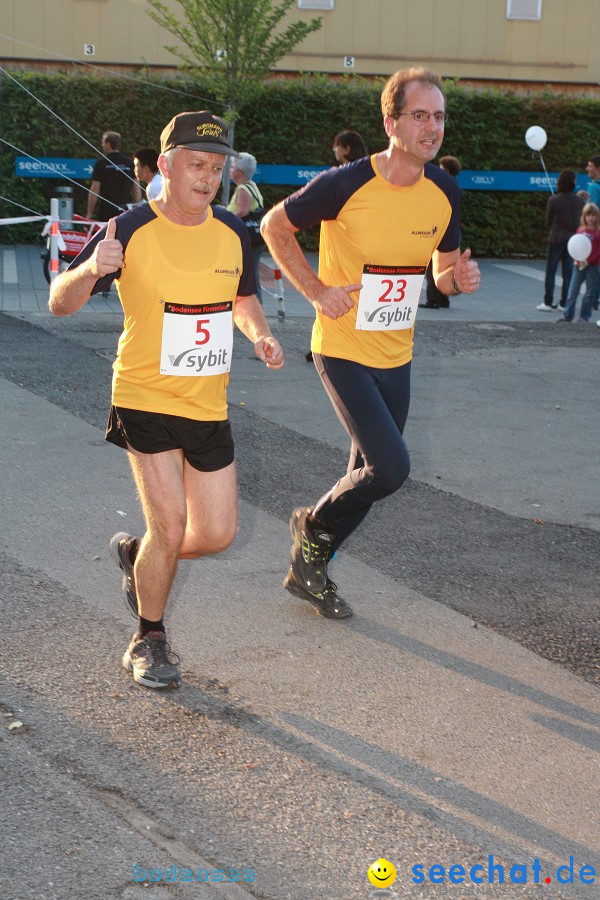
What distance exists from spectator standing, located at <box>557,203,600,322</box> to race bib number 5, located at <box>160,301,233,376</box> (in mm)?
12402

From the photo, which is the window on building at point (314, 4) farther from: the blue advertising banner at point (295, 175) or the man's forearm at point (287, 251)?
the man's forearm at point (287, 251)

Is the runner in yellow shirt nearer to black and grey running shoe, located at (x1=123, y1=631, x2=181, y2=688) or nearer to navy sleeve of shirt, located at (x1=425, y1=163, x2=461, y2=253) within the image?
black and grey running shoe, located at (x1=123, y1=631, x2=181, y2=688)

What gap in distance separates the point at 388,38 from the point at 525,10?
3.46 m

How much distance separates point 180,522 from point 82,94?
812 inches

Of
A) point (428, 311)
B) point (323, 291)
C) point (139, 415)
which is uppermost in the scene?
point (323, 291)

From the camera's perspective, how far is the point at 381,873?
3277mm

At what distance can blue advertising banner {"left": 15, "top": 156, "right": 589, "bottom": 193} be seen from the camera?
23.2 meters

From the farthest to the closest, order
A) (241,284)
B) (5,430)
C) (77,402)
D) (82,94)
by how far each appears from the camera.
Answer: (82,94) < (77,402) < (5,430) < (241,284)

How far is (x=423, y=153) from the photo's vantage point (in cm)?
508

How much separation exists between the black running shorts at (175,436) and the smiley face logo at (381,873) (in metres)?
1.67

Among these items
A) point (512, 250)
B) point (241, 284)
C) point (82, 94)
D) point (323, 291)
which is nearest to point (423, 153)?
point (323, 291)

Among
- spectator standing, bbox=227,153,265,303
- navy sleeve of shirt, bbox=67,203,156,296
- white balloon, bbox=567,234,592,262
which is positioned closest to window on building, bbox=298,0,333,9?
white balloon, bbox=567,234,592,262

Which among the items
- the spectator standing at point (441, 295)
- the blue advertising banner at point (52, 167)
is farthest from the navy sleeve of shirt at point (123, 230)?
the blue advertising banner at point (52, 167)

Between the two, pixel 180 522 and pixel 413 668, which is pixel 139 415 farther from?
pixel 413 668
